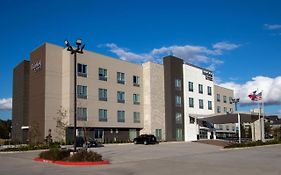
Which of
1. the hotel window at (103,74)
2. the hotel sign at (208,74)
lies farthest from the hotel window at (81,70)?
the hotel sign at (208,74)

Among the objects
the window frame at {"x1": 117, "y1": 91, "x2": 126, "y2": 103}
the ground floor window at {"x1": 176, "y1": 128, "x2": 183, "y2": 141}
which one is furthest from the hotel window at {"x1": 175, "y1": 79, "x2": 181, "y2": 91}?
the window frame at {"x1": 117, "y1": 91, "x2": 126, "y2": 103}

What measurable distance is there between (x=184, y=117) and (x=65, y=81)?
2331 centimetres

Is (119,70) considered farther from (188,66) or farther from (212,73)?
(212,73)

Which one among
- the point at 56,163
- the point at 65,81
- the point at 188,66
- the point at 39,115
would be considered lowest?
the point at 56,163

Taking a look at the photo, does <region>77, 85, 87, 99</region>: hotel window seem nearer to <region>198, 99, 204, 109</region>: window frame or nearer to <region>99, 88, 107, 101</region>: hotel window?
<region>99, 88, 107, 101</region>: hotel window

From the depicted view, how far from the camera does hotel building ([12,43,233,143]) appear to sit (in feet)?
157

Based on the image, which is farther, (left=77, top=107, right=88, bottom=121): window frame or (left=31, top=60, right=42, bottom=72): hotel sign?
(left=31, top=60, right=42, bottom=72): hotel sign

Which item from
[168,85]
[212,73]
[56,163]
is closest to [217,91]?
[212,73]

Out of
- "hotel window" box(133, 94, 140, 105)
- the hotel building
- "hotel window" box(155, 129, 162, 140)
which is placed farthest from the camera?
"hotel window" box(155, 129, 162, 140)

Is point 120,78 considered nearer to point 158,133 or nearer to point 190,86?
point 158,133

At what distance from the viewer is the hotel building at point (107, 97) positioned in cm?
4781

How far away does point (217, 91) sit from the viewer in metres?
80.9

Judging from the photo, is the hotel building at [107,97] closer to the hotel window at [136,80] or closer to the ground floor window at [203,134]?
the hotel window at [136,80]

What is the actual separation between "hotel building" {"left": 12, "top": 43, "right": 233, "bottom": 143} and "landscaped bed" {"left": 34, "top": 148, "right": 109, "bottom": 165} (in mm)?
20285
